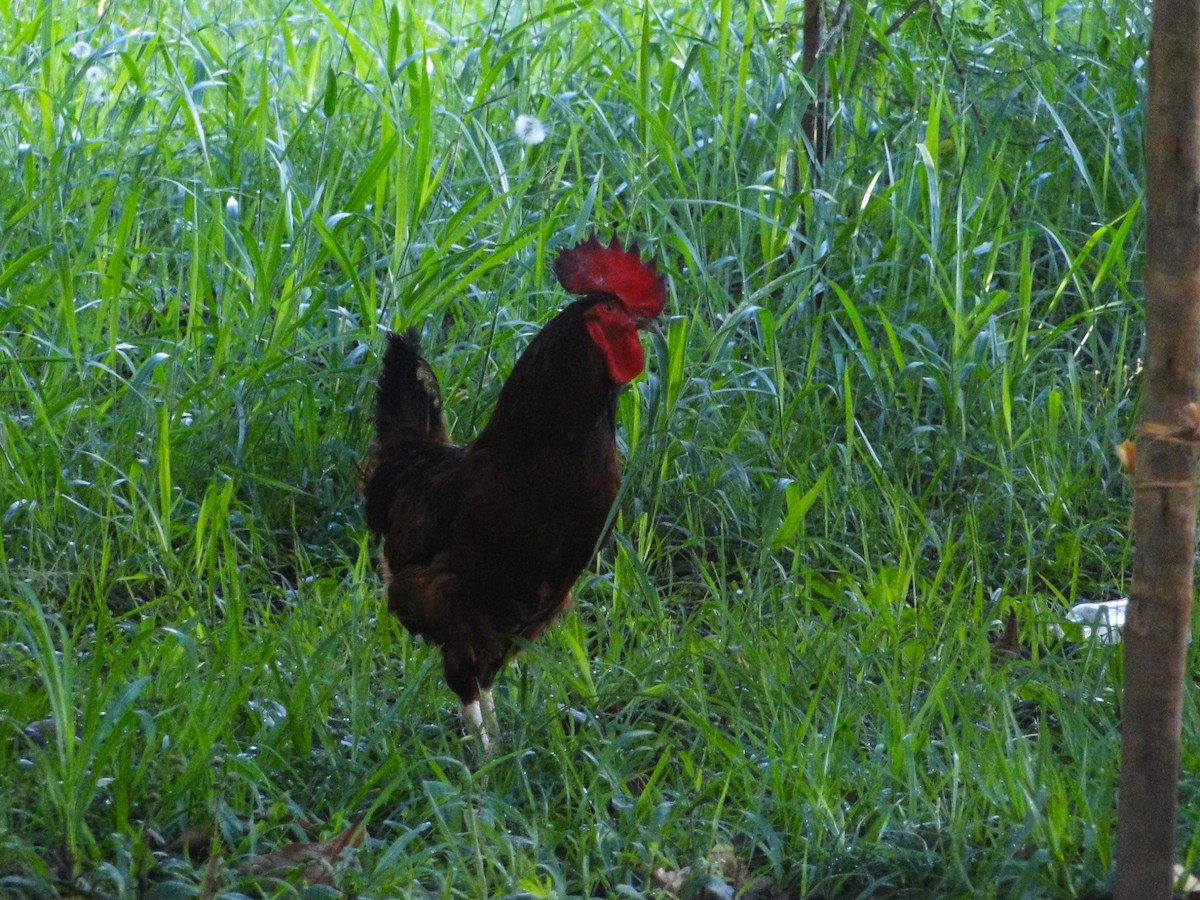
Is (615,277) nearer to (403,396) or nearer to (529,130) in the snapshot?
(403,396)

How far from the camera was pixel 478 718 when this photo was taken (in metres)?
2.81

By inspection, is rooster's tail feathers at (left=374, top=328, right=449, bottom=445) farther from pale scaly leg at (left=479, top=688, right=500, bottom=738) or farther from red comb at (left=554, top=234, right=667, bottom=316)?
pale scaly leg at (left=479, top=688, right=500, bottom=738)

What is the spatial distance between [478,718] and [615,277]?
0.92m

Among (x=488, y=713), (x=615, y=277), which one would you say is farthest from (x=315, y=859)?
(x=615, y=277)

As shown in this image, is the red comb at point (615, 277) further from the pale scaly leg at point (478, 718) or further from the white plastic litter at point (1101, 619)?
the white plastic litter at point (1101, 619)

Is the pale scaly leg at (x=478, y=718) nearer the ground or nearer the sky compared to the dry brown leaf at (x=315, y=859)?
nearer the ground

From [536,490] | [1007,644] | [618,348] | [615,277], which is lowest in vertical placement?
[1007,644]

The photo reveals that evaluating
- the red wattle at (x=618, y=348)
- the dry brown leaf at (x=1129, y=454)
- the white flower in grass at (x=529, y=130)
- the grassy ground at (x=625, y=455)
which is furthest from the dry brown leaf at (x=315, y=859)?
the white flower in grass at (x=529, y=130)

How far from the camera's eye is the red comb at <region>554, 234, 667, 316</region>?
277 cm

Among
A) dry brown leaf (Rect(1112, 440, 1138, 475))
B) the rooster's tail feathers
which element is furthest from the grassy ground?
dry brown leaf (Rect(1112, 440, 1138, 475))

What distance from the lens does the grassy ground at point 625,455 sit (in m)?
2.25

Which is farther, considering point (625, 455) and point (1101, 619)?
point (625, 455)

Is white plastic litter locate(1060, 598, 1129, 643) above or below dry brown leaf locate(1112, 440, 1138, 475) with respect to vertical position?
below

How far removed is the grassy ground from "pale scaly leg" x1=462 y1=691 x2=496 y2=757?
0.05m
